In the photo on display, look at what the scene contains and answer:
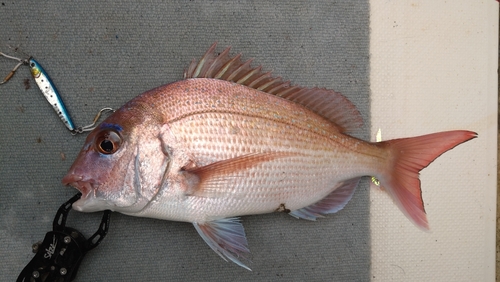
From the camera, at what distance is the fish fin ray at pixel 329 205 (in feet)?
4.49

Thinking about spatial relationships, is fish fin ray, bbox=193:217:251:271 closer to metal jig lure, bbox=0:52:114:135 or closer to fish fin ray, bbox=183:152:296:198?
fish fin ray, bbox=183:152:296:198

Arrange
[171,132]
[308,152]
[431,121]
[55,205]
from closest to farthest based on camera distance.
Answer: [171,132], [308,152], [55,205], [431,121]

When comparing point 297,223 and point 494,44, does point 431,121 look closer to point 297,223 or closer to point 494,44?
point 494,44

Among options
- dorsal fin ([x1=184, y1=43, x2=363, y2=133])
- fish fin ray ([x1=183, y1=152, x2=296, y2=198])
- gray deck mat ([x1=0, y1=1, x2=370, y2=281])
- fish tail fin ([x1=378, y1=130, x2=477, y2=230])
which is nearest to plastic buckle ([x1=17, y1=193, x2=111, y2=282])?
gray deck mat ([x1=0, y1=1, x2=370, y2=281])

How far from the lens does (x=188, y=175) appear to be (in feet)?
3.67

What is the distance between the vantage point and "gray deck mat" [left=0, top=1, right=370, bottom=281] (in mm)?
1386

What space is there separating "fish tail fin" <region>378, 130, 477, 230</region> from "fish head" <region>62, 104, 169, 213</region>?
0.85m

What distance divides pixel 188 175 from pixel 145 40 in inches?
26.8

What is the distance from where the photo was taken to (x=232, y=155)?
115 cm

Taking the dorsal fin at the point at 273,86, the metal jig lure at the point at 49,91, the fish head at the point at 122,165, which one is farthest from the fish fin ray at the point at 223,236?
the metal jig lure at the point at 49,91

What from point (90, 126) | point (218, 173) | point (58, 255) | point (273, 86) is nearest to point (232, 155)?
point (218, 173)

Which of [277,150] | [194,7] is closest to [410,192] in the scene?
[277,150]

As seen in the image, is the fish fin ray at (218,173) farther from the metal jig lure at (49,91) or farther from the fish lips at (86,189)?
the metal jig lure at (49,91)

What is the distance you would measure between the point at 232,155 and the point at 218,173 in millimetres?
79
